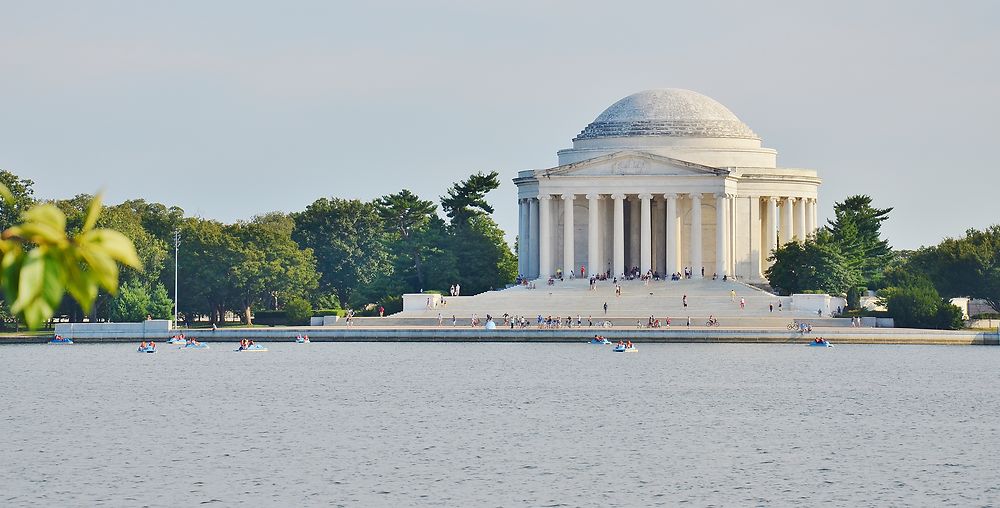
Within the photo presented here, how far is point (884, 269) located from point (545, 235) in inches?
1323

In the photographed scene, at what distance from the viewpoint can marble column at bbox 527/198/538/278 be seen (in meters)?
149

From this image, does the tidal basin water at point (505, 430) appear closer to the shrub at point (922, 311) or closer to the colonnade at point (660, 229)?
the shrub at point (922, 311)

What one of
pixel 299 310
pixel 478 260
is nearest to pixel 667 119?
pixel 478 260

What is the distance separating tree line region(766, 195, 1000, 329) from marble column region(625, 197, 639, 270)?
11.9 meters

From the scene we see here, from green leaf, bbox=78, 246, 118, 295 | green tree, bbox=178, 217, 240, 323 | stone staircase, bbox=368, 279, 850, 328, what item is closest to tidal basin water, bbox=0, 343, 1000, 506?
stone staircase, bbox=368, 279, 850, 328

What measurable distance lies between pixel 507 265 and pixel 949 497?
354 feet

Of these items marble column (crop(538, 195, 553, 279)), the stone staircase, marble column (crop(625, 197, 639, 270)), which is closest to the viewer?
the stone staircase

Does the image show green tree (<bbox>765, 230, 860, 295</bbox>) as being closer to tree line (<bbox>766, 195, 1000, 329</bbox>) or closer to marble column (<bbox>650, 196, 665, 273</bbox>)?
tree line (<bbox>766, 195, 1000, 329</bbox>)

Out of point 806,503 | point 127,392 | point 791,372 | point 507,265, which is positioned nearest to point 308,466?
point 806,503

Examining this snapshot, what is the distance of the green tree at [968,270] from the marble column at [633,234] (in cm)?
2476

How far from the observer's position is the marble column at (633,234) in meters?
147

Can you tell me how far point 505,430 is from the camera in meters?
60.1

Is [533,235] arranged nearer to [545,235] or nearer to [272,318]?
[545,235]

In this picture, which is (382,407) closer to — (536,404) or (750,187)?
(536,404)
